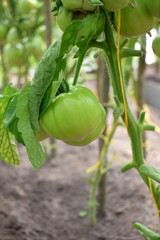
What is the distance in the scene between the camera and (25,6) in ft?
4.83

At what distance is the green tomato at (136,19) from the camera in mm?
541

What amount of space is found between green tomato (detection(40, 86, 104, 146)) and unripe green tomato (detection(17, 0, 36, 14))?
1087 millimetres

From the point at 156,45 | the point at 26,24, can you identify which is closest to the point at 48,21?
→ the point at 26,24

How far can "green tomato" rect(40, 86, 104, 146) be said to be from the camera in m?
0.53

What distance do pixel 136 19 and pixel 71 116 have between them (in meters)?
0.22

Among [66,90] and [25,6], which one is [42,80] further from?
[25,6]

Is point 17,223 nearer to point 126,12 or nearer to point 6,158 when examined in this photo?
point 6,158

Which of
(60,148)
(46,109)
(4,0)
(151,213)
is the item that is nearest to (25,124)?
(46,109)

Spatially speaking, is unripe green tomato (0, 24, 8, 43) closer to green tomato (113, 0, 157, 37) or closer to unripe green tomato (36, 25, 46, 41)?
unripe green tomato (36, 25, 46, 41)

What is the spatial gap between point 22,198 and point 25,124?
40.8 inches

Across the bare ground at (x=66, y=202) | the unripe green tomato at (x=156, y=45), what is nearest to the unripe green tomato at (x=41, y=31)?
the bare ground at (x=66, y=202)

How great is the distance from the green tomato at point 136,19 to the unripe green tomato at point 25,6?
104 cm

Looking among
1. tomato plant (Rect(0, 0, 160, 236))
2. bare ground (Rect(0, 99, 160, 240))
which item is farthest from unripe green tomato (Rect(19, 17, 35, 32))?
tomato plant (Rect(0, 0, 160, 236))

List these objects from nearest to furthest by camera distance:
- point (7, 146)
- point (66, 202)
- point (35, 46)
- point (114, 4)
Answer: point (114, 4) → point (7, 146) → point (35, 46) → point (66, 202)
